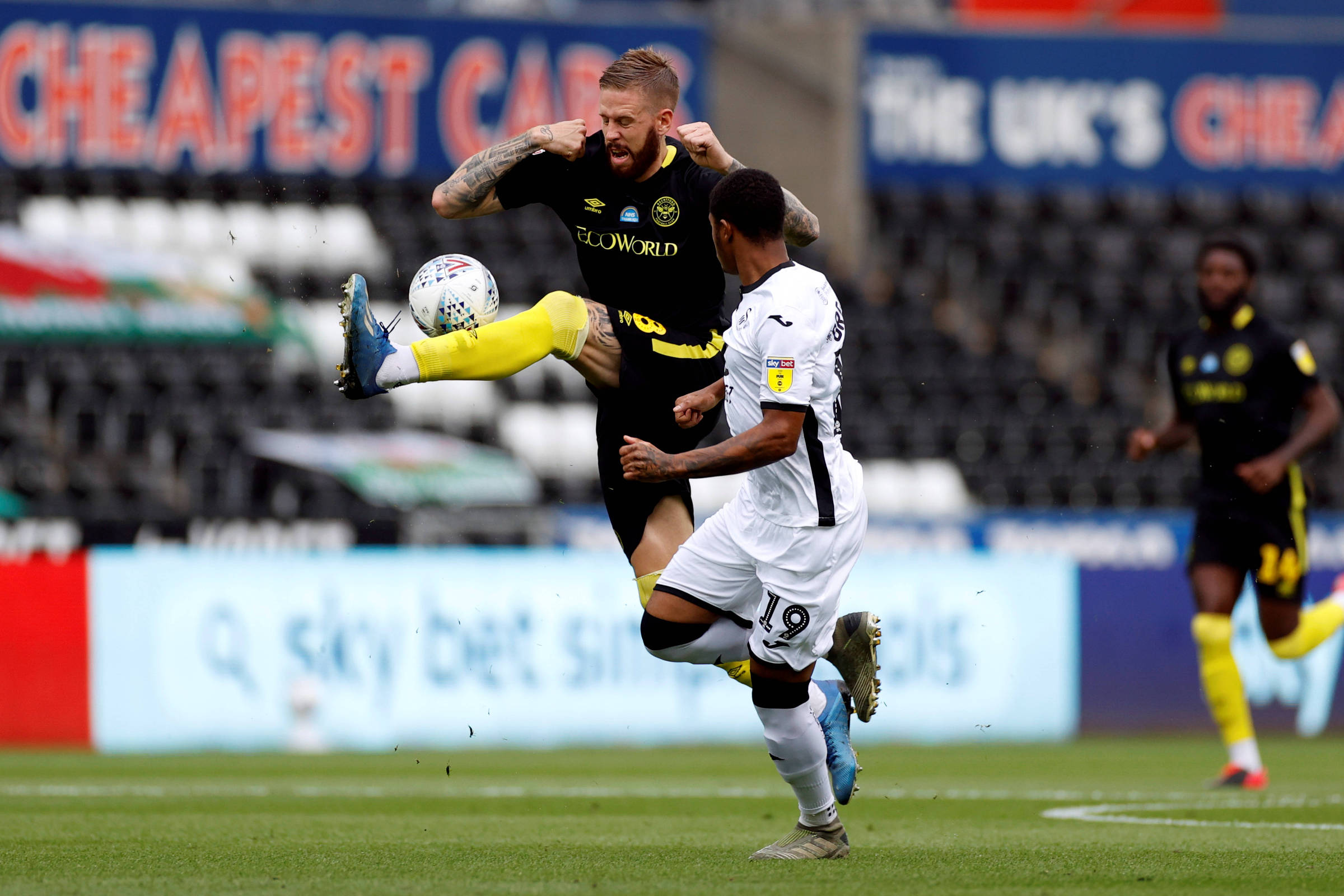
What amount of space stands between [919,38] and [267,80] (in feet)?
23.7

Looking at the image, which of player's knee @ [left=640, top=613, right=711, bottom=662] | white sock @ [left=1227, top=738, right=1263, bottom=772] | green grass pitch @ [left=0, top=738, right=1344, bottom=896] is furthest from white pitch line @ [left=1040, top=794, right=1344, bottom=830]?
player's knee @ [left=640, top=613, right=711, bottom=662]

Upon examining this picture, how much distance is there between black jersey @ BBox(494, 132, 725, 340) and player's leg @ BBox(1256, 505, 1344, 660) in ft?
13.5

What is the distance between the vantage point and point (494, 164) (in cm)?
677

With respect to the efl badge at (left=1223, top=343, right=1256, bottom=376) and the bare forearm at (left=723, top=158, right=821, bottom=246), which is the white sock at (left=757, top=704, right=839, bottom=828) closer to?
the bare forearm at (left=723, top=158, right=821, bottom=246)

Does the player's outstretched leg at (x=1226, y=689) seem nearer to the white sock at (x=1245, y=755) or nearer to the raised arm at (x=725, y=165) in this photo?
the white sock at (x=1245, y=755)

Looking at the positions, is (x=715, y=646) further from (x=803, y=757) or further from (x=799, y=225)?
(x=799, y=225)

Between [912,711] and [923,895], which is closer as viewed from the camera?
[923,895]

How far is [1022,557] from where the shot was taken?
14.0 metres

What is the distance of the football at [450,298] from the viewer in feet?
22.0

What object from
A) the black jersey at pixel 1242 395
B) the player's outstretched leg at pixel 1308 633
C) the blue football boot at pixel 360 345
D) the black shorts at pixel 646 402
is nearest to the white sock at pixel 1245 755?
the player's outstretched leg at pixel 1308 633

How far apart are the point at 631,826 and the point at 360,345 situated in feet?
7.53

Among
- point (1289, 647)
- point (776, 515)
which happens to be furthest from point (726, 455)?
point (1289, 647)

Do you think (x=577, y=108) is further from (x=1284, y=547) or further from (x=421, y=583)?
(x=1284, y=547)

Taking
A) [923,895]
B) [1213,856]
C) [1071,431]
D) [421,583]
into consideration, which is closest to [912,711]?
[421,583]
